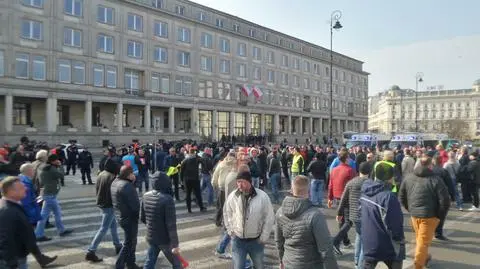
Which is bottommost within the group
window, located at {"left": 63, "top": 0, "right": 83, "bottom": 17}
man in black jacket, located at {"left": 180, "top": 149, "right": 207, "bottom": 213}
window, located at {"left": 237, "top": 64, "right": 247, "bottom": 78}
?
man in black jacket, located at {"left": 180, "top": 149, "right": 207, "bottom": 213}

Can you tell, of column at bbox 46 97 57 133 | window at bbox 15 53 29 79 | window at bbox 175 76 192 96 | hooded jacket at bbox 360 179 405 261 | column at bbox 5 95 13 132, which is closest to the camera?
hooded jacket at bbox 360 179 405 261

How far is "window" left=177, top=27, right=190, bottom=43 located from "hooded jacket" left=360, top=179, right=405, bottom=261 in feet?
167

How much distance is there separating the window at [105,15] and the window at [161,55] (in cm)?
663

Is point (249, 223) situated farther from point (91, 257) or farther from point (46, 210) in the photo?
point (46, 210)

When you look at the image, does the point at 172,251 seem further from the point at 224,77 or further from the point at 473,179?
the point at 224,77

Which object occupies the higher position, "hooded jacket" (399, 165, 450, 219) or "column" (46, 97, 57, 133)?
"column" (46, 97, 57, 133)

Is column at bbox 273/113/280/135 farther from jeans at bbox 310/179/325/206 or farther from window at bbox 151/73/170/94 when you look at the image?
jeans at bbox 310/179/325/206

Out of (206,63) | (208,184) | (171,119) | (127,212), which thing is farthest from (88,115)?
(127,212)

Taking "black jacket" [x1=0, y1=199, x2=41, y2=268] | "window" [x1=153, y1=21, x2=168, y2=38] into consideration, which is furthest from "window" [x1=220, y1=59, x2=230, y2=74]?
"black jacket" [x1=0, y1=199, x2=41, y2=268]

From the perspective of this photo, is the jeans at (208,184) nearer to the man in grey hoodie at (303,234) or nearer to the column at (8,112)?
the man in grey hoodie at (303,234)

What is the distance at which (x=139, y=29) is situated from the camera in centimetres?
4912

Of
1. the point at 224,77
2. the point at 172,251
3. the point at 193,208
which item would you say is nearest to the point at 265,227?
the point at 172,251

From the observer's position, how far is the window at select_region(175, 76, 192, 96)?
2106 inches

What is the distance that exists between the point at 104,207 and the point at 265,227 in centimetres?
382
